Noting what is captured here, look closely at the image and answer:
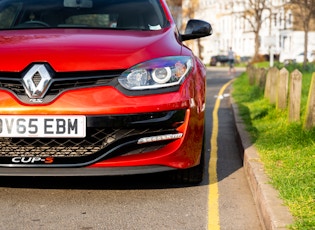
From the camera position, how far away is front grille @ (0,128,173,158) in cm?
436

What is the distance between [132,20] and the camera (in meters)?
5.52

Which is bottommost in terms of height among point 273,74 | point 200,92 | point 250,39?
point 250,39

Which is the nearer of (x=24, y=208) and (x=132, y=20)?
(x=24, y=208)

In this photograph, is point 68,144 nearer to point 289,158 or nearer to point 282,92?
point 289,158

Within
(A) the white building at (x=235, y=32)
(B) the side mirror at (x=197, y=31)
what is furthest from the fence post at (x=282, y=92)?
(A) the white building at (x=235, y=32)

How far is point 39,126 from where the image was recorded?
4.27m

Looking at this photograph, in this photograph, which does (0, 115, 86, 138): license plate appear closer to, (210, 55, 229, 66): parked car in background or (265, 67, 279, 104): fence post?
(265, 67, 279, 104): fence post

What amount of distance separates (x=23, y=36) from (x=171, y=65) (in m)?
1.19

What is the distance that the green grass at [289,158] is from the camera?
394 centimetres

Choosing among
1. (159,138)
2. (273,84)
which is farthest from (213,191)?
(273,84)

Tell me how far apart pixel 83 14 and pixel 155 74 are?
158 cm

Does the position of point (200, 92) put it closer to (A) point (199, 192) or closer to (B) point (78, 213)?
(A) point (199, 192)

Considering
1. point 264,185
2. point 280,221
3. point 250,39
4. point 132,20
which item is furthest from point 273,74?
point 250,39

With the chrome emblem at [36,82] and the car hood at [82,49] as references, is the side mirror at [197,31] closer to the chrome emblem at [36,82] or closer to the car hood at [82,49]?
the car hood at [82,49]
